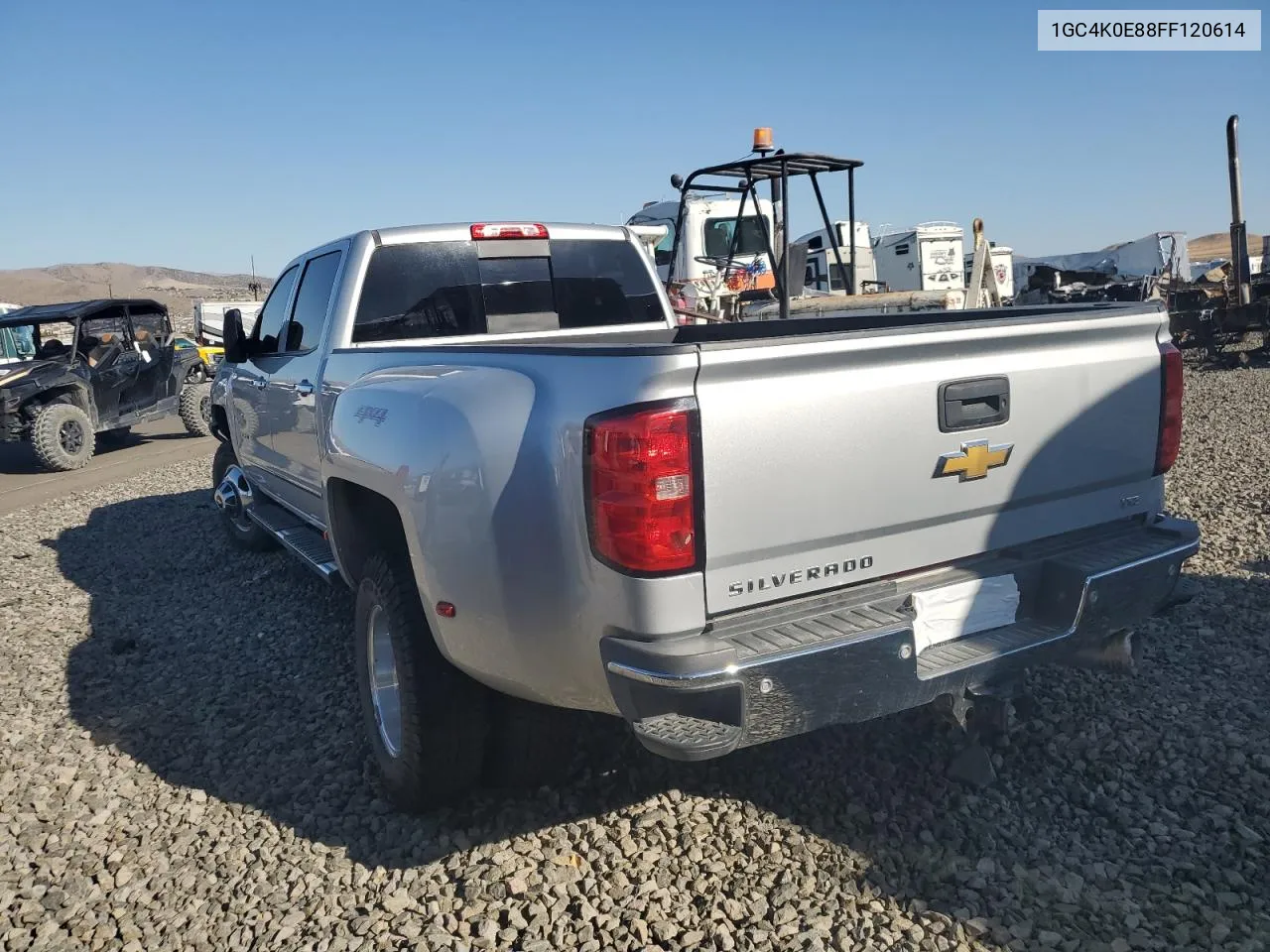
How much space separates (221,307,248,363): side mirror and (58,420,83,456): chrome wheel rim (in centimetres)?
797

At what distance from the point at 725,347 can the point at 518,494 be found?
62 centimetres

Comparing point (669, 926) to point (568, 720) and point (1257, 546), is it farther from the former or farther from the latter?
point (1257, 546)

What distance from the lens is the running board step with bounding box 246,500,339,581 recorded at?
13.1 feet

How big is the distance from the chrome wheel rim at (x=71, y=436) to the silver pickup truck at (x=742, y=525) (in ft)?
33.2

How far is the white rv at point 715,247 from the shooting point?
15070 mm

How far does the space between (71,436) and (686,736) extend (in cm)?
1192

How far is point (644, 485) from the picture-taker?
2098 mm

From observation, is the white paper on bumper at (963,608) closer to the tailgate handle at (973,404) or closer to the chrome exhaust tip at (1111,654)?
the chrome exhaust tip at (1111,654)

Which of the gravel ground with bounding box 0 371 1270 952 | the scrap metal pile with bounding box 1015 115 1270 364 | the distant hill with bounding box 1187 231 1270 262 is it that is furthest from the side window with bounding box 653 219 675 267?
the distant hill with bounding box 1187 231 1270 262

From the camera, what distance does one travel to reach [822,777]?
3078mm

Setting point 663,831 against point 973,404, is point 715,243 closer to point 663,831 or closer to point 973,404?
point 973,404

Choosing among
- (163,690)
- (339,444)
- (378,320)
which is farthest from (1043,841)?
(163,690)

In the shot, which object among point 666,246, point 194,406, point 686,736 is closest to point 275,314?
point 686,736

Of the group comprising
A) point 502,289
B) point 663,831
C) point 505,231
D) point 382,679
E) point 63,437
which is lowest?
point 663,831
